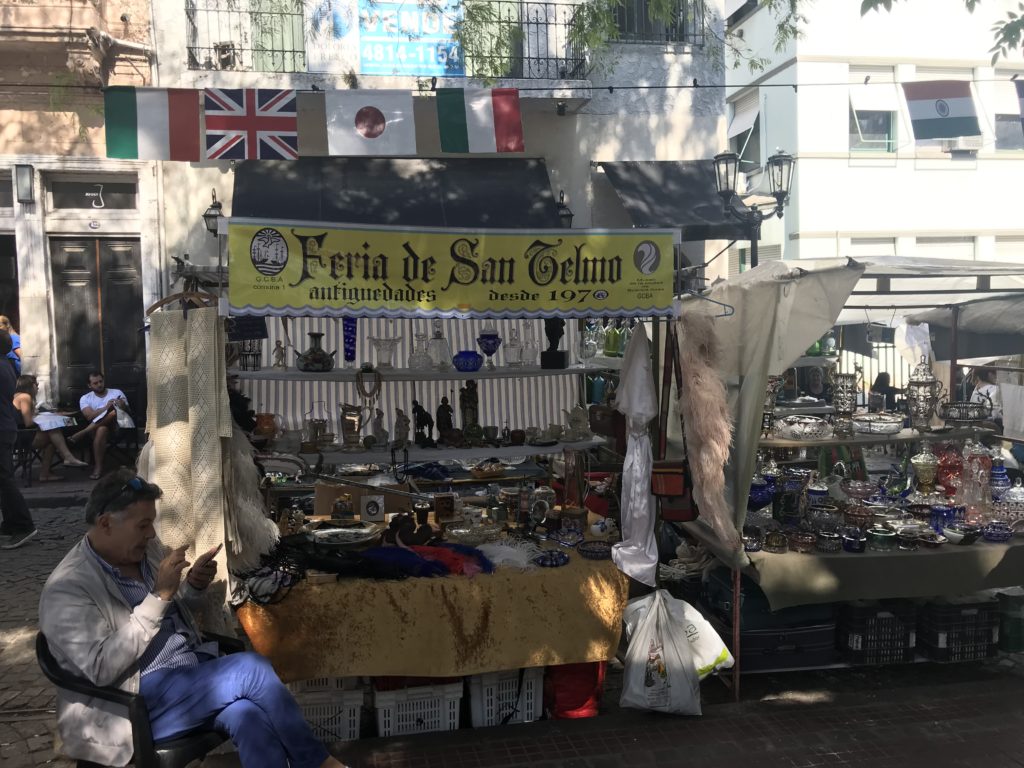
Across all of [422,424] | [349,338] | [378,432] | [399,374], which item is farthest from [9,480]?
[399,374]

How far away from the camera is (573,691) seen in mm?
4273

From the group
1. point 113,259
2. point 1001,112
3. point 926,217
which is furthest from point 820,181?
point 113,259

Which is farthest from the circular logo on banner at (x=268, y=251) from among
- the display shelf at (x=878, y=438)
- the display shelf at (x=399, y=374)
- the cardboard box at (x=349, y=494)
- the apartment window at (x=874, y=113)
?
the apartment window at (x=874, y=113)

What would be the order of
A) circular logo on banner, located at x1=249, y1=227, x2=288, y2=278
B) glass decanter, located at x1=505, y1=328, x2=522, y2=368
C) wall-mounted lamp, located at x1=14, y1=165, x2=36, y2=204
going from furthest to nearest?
1. wall-mounted lamp, located at x1=14, y1=165, x2=36, y2=204
2. glass decanter, located at x1=505, y1=328, x2=522, y2=368
3. circular logo on banner, located at x1=249, y1=227, x2=288, y2=278

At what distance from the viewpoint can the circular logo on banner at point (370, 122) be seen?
787cm

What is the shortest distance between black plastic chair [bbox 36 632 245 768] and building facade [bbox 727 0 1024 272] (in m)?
15.2

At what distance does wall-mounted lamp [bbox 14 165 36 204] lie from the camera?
9852 mm

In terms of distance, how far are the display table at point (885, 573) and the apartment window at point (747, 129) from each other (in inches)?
566

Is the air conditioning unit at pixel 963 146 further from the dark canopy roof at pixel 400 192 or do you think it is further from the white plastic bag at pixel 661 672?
the white plastic bag at pixel 661 672

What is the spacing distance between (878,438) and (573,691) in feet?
8.40

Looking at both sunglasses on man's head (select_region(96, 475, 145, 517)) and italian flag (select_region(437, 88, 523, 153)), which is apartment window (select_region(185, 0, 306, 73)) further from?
sunglasses on man's head (select_region(96, 475, 145, 517))

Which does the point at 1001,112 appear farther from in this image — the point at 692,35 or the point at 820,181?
the point at 692,35

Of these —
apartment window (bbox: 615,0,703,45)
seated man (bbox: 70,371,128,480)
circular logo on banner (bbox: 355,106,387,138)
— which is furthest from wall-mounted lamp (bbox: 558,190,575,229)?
seated man (bbox: 70,371,128,480)

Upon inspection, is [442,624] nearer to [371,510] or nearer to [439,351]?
[371,510]
